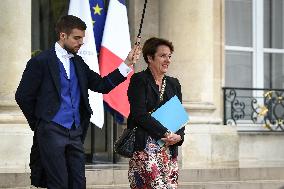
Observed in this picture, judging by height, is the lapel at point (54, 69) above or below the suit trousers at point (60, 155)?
above

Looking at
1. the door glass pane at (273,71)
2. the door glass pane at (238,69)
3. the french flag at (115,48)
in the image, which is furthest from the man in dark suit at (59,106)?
the door glass pane at (273,71)

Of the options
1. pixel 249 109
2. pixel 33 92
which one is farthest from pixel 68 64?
pixel 249 109

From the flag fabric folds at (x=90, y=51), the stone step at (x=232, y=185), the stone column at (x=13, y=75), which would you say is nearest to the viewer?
the stone step at (x=232, y=185)

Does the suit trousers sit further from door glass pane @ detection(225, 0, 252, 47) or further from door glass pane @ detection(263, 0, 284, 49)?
door glass pane @ detection(263, 0, 284, 49)

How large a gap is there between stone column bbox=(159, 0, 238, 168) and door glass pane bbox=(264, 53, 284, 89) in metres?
2.51

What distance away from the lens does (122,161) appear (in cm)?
1266

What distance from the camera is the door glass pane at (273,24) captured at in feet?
48.6

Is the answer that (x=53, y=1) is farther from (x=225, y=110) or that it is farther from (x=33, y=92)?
(x=33, y=92)

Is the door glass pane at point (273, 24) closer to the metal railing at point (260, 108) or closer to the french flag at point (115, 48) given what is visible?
the metal railing at point (260, 108)

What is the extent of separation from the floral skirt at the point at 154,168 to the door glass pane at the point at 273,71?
27.9 ft

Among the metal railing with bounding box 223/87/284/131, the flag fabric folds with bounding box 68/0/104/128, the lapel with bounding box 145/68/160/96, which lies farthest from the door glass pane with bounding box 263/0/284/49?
the lapel with bounding box 145/68/160/96

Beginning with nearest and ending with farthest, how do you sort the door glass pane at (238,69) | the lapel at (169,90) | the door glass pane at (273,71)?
the lapel at (169,90) < the door glass pane at (238,69) < the door glass pane at (273,71)

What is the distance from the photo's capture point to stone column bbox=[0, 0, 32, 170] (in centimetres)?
1066

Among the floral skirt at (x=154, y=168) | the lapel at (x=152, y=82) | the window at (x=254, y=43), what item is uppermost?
the window at (x=254, y=43)
